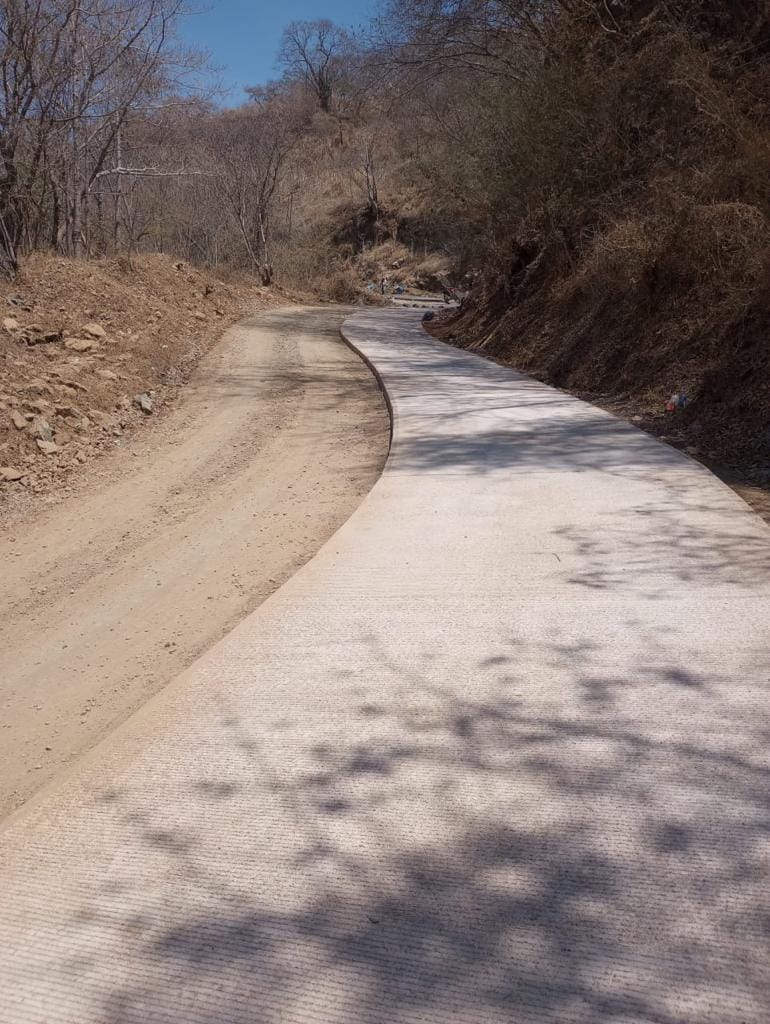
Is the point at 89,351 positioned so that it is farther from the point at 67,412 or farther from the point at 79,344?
the point at 67,412

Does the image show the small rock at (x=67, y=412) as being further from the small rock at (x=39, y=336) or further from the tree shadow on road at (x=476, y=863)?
the tree shadow on road at (x=476, y=863)

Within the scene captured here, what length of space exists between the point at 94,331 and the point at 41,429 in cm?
440

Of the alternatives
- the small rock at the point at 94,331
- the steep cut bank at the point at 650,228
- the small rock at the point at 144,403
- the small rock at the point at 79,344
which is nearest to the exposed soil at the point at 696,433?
the steep cut bank at the point at 650,228

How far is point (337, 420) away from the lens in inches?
432

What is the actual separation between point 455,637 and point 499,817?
4.52 ft

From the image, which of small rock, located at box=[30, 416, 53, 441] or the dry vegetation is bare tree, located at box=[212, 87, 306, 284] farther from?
small rock, located at box=[30, 416, 53, 441]

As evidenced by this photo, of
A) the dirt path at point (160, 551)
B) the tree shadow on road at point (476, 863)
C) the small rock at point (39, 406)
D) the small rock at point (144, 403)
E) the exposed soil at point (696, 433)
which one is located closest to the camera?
the tree shadow on road at point (476, 863)

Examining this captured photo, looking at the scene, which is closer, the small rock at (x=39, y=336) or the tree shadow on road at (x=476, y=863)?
the tree shadow on road at (x=476, y=863)

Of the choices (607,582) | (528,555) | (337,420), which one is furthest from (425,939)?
(337,420)

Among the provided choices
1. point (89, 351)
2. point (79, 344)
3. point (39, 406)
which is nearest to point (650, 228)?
point (39, 406)

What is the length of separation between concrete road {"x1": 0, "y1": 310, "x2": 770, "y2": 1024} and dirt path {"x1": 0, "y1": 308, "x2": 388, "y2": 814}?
888 millimetres

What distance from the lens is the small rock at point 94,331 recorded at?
1360cm

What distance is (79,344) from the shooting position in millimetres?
13000

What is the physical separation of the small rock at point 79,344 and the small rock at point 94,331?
34cm
